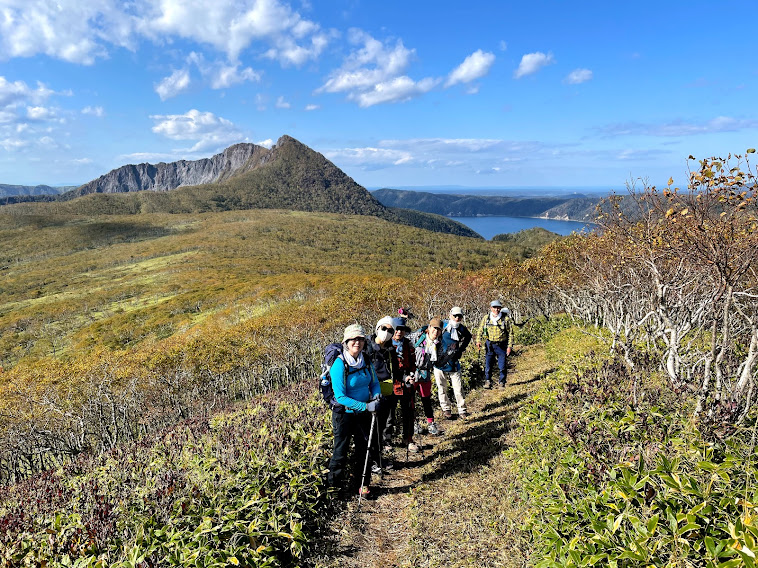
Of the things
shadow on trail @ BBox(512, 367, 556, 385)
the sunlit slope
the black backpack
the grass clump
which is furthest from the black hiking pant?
the sunlit slope

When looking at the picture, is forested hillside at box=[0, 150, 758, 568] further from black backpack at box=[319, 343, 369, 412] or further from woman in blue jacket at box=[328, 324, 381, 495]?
black backpack at box=[319, 343, 369, 412]

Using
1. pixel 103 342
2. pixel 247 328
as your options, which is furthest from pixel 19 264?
pixel 247 328

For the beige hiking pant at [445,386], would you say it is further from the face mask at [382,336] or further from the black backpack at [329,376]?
the black backpack at [329,376]

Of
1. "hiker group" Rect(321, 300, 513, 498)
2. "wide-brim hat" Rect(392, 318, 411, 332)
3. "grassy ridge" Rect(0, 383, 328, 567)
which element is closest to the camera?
"grassy ridge" Rect(0, 383, 328, 567)

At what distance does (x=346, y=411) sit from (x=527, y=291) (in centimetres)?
3357

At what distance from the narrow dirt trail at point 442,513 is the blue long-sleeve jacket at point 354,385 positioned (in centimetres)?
150

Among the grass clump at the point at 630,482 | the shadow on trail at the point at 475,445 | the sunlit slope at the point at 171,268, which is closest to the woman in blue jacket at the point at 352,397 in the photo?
the shadow on trail at the point at 475,445

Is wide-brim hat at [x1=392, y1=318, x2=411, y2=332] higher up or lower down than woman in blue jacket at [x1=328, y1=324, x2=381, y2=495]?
higher up

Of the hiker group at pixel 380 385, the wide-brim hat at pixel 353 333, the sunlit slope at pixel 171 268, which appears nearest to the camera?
the wide-brim hat at pixel 353 333

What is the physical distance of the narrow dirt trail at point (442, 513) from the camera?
4.63m

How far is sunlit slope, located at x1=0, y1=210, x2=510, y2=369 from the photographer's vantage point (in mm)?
61062

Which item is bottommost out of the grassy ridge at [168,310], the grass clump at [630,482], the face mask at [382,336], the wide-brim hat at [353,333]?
the grassy ridge at [168,310]

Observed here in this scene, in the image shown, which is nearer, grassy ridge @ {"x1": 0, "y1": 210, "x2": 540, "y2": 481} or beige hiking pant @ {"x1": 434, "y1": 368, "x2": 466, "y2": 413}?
beige hiking pant @ {"x1": 434, "y1": 368, "x2": 466, "y2": 413}

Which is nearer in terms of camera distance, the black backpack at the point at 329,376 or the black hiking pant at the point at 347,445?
the black backpack at the point at 329,376
